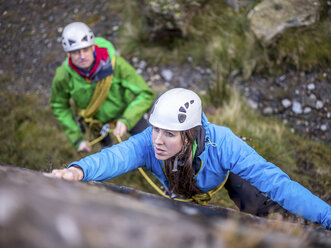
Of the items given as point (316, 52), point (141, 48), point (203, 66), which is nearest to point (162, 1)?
point (141, 48)

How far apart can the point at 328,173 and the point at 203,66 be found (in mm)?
3713

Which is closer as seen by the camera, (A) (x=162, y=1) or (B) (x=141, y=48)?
(A) (x=162, y=1)

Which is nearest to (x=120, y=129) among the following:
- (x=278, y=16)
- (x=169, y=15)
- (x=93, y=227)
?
(x=93, y=227)

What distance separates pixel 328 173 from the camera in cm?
439

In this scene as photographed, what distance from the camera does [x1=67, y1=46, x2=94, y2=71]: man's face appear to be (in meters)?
3.95

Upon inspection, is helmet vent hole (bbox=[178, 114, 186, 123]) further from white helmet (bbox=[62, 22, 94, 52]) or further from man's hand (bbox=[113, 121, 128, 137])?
white helmet (bbox=[62, 22, 94, 52])

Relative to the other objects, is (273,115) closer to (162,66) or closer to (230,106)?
(230,106)

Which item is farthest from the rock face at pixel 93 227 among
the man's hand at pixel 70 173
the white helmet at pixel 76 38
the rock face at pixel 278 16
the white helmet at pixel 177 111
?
the rock face at pixel 278 16

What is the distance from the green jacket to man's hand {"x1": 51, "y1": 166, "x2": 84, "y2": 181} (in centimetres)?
192

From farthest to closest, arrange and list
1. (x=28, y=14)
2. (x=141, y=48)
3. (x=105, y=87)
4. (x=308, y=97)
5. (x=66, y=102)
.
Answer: (x=28, y=14) → (x=141, y=48) → (x=308, y=97) → (x=66, y=102) → (x=105, y=87)

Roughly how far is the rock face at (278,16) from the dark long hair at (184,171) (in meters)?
4.33

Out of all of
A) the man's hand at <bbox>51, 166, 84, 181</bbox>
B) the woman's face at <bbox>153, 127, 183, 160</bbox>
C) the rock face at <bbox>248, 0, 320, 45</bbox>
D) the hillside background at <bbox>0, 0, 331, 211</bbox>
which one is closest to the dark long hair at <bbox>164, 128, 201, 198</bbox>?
the woman's face at <bbox>153, 127, 183, 160</bbox>

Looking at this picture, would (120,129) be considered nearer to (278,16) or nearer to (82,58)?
(82,58)

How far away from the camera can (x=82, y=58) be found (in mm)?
3934
